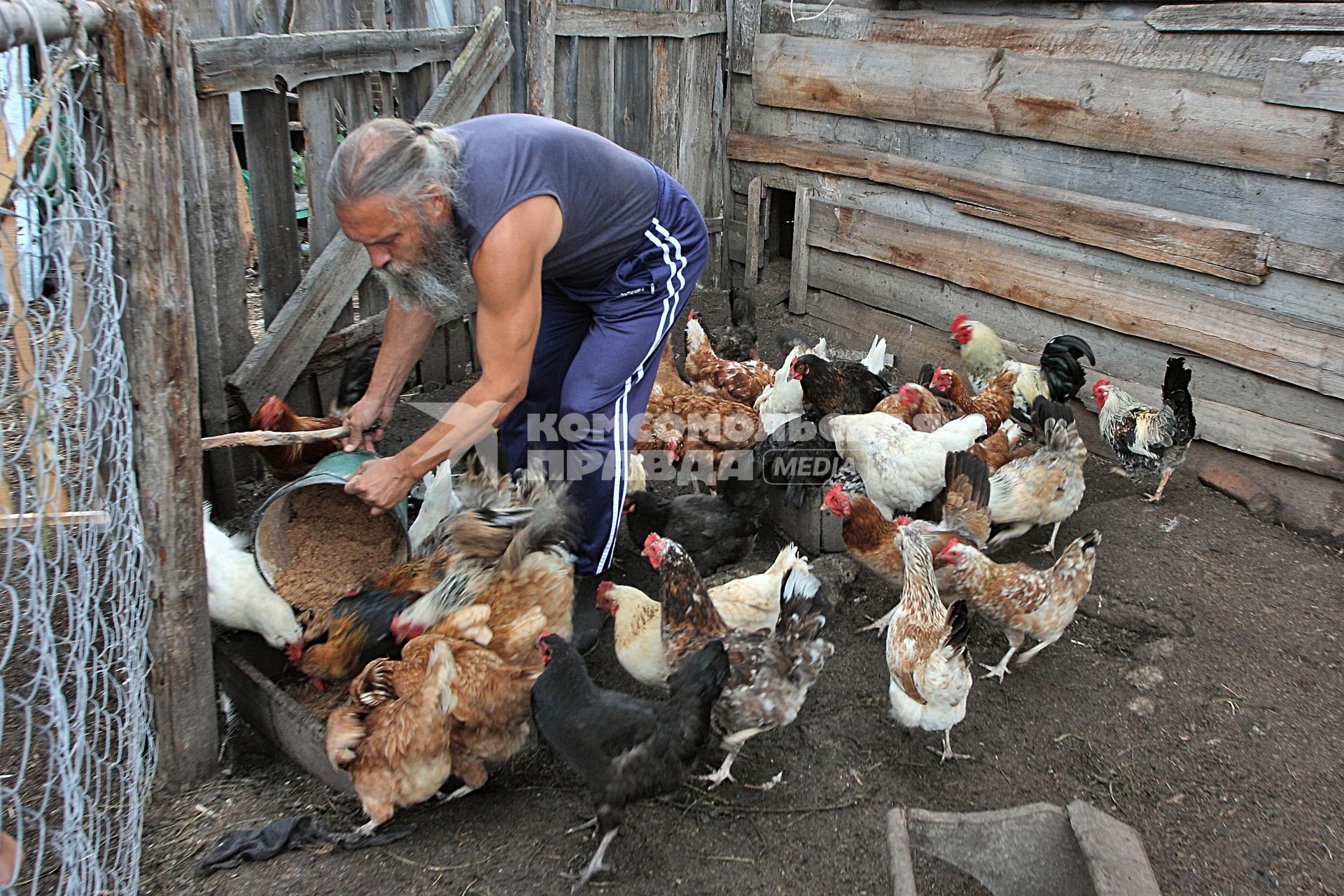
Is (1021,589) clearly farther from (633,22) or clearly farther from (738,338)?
(633,22)

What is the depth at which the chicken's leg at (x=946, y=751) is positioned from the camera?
2.94 meters

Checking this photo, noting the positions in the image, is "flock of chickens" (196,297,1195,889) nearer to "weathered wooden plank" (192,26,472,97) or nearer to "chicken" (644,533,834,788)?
"chicken" (644,533,834,788)

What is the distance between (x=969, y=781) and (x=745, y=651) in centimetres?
83

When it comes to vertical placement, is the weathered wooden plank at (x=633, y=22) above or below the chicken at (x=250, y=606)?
above

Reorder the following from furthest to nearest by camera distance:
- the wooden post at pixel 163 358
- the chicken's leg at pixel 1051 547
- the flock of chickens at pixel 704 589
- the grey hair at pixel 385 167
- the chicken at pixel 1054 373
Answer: the chicken at pixel 1054 373, the chicken's leg at pixel 1051 547, the flock of chickens at pixel 704 589, the grey hair at pixel 385 167, the wooden post at pixel 163 358

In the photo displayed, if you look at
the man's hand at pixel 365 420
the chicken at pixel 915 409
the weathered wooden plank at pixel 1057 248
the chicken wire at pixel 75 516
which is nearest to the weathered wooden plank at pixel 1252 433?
the weathered wooden plank at pixel 1057 248

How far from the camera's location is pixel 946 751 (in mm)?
2941

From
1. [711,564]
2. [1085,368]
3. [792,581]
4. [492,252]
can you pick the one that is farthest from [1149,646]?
[492,252]

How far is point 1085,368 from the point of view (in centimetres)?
512

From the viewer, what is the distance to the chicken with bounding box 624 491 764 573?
381cm

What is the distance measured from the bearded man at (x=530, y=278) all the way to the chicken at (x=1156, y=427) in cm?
262

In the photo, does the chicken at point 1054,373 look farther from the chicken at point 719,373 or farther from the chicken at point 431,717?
the chicken at point 431,717

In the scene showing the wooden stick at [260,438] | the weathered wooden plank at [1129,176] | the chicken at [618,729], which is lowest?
the chicken at [618,729]

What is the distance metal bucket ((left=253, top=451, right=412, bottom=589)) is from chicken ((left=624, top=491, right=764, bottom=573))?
995 mm
